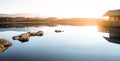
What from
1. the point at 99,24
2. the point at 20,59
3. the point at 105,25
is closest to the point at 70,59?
the point at 20,59

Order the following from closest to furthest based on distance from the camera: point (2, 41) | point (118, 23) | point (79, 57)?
1. point (79, 57)
2. point (2, 41)
3. point (118, 23)

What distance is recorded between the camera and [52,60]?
1602 cm

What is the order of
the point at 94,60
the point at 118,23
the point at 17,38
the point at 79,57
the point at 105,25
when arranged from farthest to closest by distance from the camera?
the point at 105,25
the point at 118,23
the point at 17,38
the point at 79,57
the point at 94,60

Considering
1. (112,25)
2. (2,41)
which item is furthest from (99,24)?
(2,41)

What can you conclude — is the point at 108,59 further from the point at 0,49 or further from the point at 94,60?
the point at 0,49

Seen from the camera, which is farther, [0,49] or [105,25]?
[105,25]

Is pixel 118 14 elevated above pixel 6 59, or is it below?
above

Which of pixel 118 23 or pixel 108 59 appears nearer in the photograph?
pixel 108 59

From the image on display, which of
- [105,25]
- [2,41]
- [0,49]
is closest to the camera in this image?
[0,49]

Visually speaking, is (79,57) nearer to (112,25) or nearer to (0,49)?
(0,49)

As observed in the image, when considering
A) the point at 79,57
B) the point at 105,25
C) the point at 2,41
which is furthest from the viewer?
the point at 105,25

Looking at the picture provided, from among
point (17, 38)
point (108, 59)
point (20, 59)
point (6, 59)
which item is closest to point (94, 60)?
point (108, 59)

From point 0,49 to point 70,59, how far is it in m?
8.04

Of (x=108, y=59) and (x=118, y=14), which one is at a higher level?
→ (x=118, y=14)
